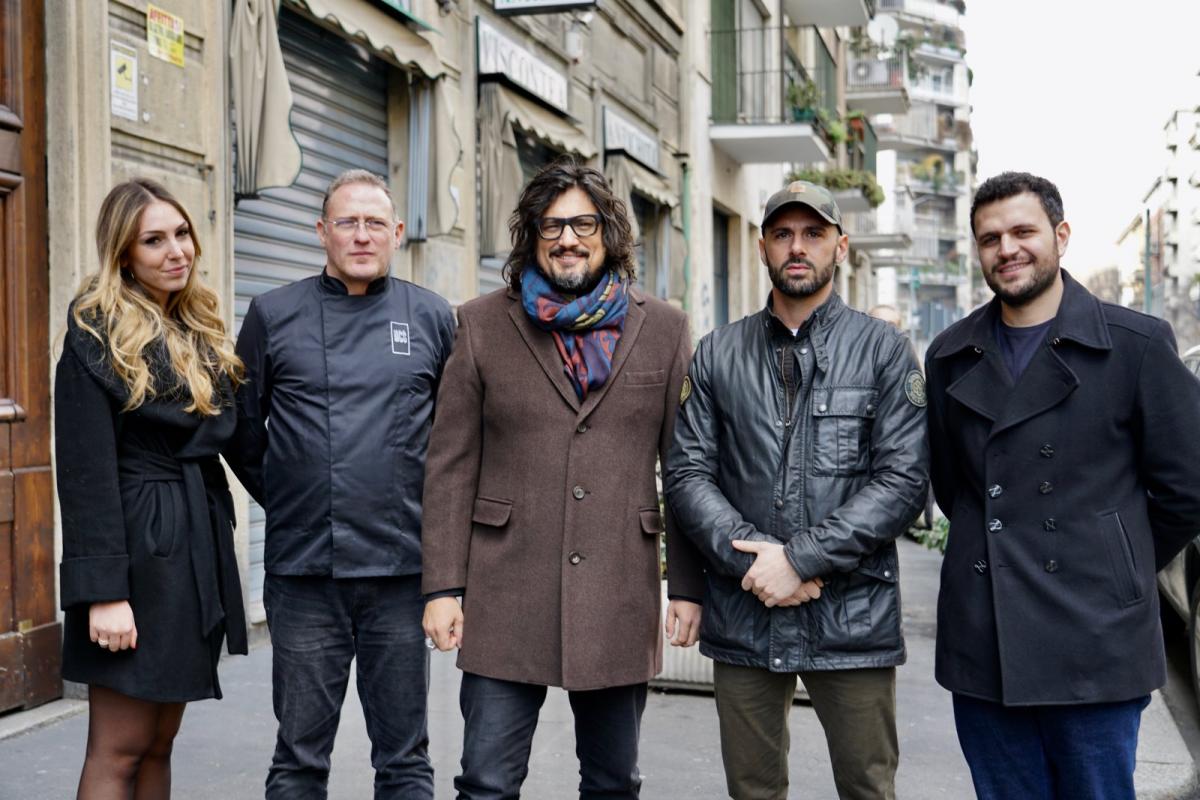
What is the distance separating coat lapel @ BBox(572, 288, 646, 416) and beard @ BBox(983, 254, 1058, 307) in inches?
34.2

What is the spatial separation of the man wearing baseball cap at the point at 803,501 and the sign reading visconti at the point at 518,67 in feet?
21.0

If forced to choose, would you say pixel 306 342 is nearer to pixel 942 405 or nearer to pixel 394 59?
pixel 942 405

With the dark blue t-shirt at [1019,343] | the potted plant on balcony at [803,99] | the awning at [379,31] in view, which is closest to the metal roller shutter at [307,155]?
the awning at [379,31]

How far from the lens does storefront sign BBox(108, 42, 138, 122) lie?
5.41m

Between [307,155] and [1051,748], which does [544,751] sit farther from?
[307,155]

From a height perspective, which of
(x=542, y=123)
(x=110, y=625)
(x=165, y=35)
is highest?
(x=542, y=123)

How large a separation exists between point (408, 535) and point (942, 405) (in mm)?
1468

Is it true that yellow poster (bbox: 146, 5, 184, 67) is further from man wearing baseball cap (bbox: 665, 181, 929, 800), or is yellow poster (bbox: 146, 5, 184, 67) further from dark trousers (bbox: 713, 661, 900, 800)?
dark trousers (bbox: 713, 661, 900, 800)

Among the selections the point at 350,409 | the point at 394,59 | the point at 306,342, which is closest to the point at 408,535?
the point at 350,409

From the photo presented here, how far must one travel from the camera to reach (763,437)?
3.08m

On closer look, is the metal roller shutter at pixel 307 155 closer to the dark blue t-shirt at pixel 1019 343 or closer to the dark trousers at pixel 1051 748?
the dark trousers at pixel 1051 748

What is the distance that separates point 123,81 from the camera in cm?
549

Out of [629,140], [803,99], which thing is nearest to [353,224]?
[629,140]

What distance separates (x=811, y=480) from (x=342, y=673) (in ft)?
4.73
